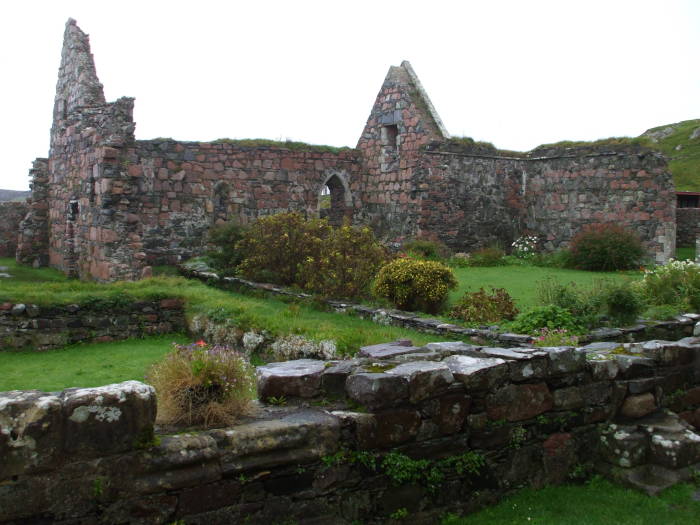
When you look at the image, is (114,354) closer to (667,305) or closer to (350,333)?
(350,333)

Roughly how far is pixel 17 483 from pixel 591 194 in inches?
752

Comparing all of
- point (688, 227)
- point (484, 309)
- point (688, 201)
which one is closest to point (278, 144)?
point (484, 309)

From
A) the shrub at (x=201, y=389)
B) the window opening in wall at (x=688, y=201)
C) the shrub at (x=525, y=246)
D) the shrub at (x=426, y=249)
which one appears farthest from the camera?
the window opening in wall at (x=688, y=201)

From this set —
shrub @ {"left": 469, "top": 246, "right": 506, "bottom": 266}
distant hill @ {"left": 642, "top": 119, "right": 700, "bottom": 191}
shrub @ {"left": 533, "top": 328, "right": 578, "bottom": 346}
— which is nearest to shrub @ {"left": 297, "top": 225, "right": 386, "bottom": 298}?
shrub @ {"left": 533, "top": 328, "right": 578, "bottom": 346}

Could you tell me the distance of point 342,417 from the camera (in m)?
4.75

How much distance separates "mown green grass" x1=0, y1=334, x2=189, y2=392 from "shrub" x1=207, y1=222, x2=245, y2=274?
14.4 ft

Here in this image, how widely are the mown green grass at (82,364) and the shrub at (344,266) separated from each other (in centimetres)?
277

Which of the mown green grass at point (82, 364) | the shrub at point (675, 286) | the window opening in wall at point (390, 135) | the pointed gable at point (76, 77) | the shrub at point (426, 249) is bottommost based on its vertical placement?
A: the mown green grass at point (82, 364)

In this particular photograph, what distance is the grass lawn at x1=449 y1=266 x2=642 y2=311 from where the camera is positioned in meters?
13.1

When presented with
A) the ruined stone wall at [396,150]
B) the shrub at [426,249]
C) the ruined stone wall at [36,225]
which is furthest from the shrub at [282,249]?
the ruined stone wall at [36,225]

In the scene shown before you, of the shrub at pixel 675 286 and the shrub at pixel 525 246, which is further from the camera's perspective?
the shrub at pixel 525 246

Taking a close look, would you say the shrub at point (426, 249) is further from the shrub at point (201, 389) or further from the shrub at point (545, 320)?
the shrub at point (201, 389)

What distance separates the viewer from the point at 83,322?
1073 centimetres

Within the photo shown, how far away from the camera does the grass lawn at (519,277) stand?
1309 cm
